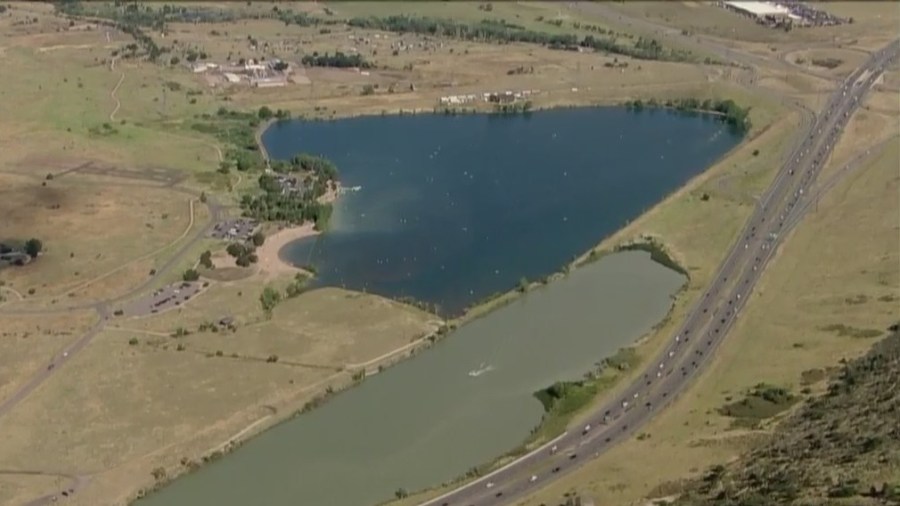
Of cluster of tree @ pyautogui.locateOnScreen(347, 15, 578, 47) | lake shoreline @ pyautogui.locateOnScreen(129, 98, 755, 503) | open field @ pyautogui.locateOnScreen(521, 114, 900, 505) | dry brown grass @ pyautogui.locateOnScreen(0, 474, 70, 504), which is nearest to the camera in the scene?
dry brown grass @ pyautogui.locateOnScreen(0, 474, 70, 504)

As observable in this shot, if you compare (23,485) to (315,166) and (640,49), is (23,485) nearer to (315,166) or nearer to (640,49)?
(315,166)

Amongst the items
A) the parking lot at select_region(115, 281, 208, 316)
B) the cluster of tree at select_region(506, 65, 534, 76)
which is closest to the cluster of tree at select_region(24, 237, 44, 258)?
the parking lot at select_region(115, 281, 208, 316)

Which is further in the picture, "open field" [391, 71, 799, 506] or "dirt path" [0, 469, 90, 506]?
"open field" [391, 71, 799, 506]

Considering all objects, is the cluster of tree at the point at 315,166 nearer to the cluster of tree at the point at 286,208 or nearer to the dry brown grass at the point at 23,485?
the cluster of tree at the point at 286,208

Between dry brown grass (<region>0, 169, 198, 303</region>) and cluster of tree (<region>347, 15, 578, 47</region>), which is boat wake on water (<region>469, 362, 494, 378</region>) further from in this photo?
cluster of tree (<region>347, 15, 578, 47</region>)

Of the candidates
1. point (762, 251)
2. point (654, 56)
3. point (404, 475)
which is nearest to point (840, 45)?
point (654, 56)

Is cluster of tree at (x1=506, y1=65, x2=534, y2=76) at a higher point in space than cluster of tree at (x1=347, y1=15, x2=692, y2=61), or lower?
lower
